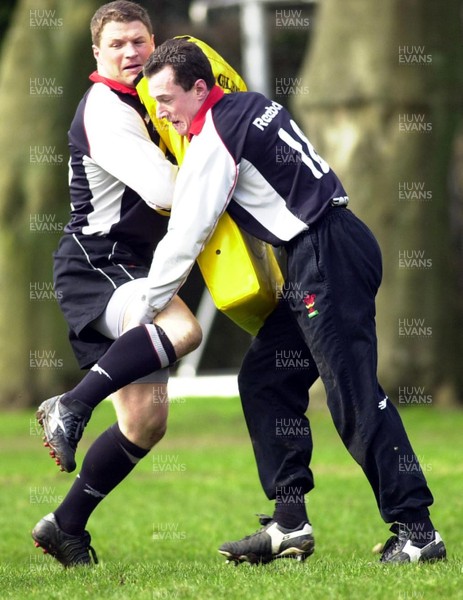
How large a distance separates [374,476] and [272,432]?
0.70 m

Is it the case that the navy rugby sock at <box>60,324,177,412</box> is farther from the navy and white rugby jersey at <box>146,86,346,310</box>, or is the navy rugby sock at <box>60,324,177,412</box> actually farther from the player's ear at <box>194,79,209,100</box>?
the player's ear at <box>194,79,209,100</box>

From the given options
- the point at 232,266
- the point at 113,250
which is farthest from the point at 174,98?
the point at 113,250

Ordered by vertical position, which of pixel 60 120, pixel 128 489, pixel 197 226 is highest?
pixel 197 226

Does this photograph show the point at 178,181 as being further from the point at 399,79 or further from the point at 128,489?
the point at 399,79

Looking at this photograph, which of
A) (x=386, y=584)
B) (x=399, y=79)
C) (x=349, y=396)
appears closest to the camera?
(x=386, y=584)

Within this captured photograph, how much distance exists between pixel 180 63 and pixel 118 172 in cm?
63

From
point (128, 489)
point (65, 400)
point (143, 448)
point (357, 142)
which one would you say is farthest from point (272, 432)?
point (357, 142)

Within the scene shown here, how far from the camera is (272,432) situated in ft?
20.7

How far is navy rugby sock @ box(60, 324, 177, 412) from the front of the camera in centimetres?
590

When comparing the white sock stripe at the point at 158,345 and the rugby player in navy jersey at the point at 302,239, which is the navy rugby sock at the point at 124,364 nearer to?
the white sock stripe at the point at 158,345

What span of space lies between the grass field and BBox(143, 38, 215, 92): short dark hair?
2.12m

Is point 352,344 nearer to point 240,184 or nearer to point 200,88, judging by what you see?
point 240,184

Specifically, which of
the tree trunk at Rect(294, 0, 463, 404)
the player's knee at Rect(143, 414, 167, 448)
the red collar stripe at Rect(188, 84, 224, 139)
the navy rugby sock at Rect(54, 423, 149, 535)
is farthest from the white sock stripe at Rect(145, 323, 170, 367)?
the tree trunk at Rect(294, 0, 463, 404)

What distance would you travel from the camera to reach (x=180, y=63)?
5805 millimetres
